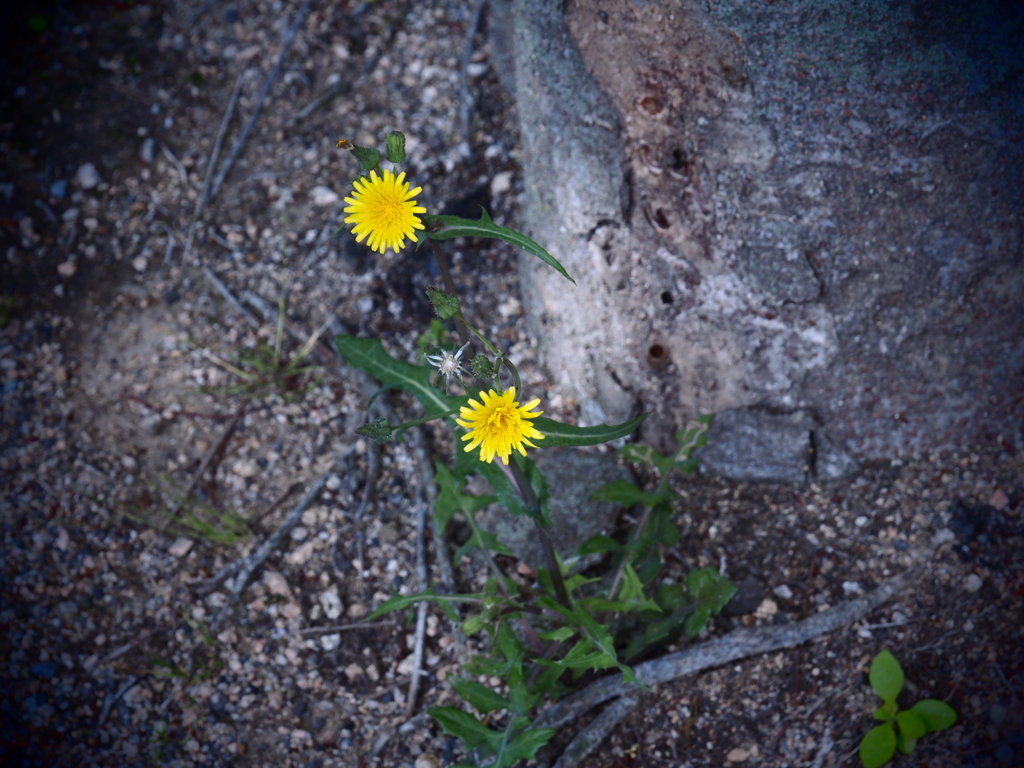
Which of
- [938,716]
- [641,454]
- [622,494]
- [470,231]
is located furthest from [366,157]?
[938,716]

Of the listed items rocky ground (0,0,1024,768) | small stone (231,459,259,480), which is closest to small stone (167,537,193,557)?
rocky ground (0,0,1024,768)

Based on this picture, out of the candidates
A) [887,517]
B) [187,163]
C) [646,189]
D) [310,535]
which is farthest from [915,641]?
[187,163]

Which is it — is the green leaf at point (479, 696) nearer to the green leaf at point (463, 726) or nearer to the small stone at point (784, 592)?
the green leaf at point (463, 726)

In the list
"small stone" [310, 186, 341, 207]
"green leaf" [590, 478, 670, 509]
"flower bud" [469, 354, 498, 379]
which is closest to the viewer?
"flower bud" [469, 354, 498, 379]

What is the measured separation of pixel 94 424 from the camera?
3193 millimetres

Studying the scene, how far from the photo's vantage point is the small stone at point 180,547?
2908mm

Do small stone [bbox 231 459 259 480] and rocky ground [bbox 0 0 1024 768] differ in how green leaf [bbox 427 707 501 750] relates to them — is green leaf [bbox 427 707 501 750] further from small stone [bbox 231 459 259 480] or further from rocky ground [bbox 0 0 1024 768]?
small stone [bbox 231 459 259 480]

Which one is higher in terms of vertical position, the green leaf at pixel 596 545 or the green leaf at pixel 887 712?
the green leaf at pixel 596 545

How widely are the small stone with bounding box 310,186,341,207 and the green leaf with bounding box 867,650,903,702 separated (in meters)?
2.74

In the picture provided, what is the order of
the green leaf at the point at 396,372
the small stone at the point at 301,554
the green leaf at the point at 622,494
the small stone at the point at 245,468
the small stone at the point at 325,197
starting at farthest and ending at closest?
the small stone at the point at 325,197
the small stone at the point at 245,468
the small stone at the point at 301,554
the green leaf at the point at 622,494
the green leaf at the point at 396,372

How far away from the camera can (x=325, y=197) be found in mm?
3426

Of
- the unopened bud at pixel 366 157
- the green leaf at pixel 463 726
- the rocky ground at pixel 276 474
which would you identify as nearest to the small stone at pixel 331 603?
the rocky ground at pixel 276 474

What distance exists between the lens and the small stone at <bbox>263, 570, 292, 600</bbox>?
277 cm

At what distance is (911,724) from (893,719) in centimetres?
5
